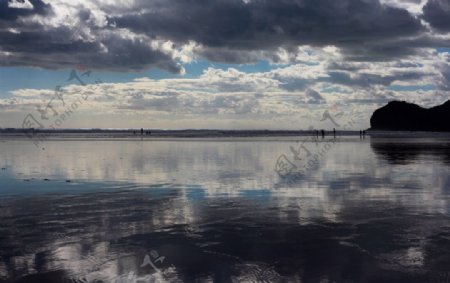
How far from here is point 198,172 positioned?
26719mm

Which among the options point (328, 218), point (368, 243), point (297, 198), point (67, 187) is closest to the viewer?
point (368, 243)

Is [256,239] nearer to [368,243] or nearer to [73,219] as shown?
[368,243]

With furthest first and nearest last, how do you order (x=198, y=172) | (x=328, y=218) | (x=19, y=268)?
(x=198, y=172) → (x=328, y=218) → (x=19, y=268)

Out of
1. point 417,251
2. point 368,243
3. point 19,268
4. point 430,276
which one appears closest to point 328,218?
point 368,243

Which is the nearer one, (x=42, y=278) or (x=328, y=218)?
(x=42, y=278)

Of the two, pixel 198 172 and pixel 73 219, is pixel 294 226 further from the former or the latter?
pixel 198 172

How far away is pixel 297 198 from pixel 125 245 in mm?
8480

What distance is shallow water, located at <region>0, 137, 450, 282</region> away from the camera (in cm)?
879

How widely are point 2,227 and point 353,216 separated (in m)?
10.2

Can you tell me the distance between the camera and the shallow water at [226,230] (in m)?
8.79

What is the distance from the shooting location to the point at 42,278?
8.38 metres

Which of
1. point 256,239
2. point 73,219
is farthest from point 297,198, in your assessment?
point 73,219

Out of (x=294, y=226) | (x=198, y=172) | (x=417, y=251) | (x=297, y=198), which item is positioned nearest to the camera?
(x=417, y=251)

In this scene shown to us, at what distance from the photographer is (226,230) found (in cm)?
1219
